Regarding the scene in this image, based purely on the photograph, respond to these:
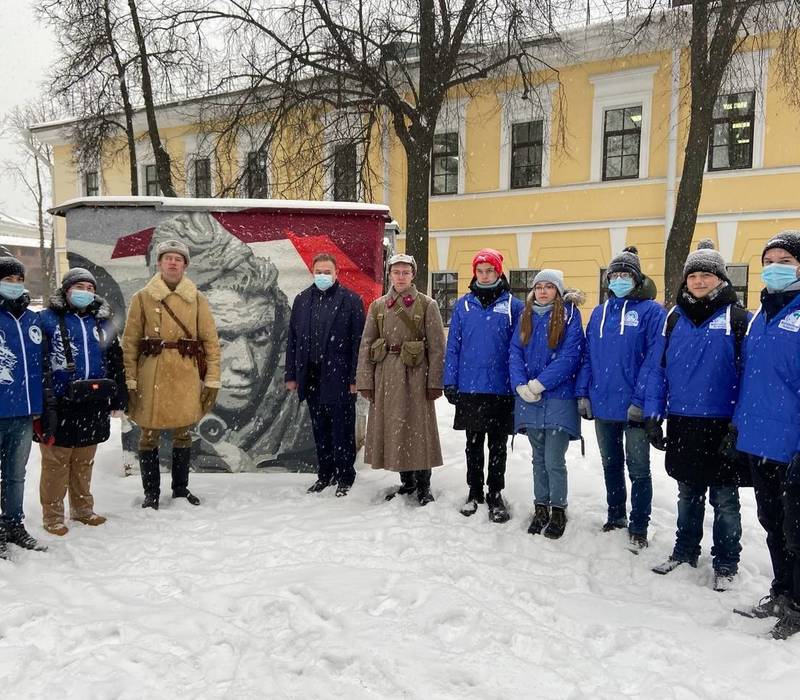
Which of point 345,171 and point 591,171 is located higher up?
point 591,171

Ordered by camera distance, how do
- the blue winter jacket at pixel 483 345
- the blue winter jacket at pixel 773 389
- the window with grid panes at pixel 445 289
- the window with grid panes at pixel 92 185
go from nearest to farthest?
the blue winter jacket at pixel 773 389 → the blue winter jacket at pixel 483 345 → the window with grid panes at pixel 445 289 → the window with grid panes at pixel 92 185

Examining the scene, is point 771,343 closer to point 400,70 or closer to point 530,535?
point 530,535

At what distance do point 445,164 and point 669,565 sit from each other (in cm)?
1334

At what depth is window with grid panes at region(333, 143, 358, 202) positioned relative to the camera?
10.6 meters

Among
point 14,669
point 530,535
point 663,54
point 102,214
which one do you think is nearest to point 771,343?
point 530,535

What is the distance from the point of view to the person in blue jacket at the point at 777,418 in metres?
2.91

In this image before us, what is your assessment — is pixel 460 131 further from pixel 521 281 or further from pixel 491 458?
pixel 491 458

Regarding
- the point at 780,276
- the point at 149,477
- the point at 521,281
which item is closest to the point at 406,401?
the point at 149,477

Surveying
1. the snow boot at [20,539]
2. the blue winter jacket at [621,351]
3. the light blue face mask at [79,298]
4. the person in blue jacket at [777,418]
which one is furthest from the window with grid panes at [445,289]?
the person in blue jacket at [777,418]

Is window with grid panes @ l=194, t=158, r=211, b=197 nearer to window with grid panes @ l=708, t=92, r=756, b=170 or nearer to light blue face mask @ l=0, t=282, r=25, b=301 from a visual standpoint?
light blue face mask @ l=0, t=282, r=25, b=301

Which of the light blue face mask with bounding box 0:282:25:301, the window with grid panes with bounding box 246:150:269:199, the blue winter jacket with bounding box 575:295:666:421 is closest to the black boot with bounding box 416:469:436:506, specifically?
the blue winter jacket with bounding box 575:295:666:421

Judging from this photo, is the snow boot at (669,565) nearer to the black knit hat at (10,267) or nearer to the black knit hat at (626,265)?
the black knit hat at (626,265)

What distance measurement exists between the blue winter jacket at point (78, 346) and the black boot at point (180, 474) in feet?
3.07

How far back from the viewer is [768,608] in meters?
3.16
